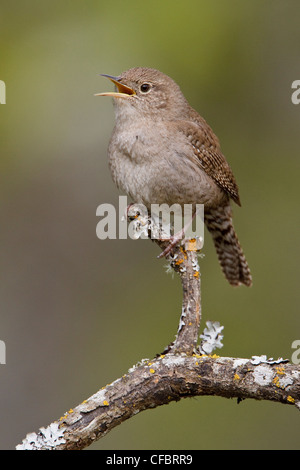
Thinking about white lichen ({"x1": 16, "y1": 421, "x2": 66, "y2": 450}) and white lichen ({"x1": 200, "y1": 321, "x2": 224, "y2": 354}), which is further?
white lichen ({"x1": 200, "y1": 321, "x2": 224, "y2": 354})

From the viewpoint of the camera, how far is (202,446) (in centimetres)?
597

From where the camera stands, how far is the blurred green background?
6129 mm

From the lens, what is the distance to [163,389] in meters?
3.90

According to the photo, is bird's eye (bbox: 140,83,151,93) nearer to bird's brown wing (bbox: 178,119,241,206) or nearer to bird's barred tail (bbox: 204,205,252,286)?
bird's brown wing (bbox: 178,119,241,206)

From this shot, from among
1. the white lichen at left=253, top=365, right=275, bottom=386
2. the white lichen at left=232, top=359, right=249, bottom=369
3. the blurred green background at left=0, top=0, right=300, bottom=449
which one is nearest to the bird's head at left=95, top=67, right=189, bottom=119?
the blurred green background at left=0, top=0, right=300, bottom=449

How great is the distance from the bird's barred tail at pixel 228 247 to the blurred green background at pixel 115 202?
43 cm

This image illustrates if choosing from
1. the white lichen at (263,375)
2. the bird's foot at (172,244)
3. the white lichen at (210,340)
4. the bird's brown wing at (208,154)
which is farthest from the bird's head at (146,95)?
the white lichen at (263,375)

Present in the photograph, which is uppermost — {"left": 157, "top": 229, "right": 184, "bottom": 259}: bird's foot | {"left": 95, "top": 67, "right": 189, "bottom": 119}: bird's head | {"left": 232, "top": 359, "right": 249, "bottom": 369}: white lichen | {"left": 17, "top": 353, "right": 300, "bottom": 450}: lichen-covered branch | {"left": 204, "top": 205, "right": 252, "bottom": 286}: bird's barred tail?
{"left": 95, "top": 67, "right": 189, "bottom": 119}: bird's head

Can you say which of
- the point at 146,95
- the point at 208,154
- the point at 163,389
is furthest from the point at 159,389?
the point at 146,95

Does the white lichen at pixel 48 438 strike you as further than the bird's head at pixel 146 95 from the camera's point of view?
No

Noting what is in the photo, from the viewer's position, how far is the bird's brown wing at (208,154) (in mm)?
5289

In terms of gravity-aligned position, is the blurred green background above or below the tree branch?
above

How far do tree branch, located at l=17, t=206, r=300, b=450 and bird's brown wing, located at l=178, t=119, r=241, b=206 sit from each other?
1590 mm

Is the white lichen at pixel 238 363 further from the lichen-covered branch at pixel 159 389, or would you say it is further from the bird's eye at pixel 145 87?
the bird's eye at pixel 145 87
